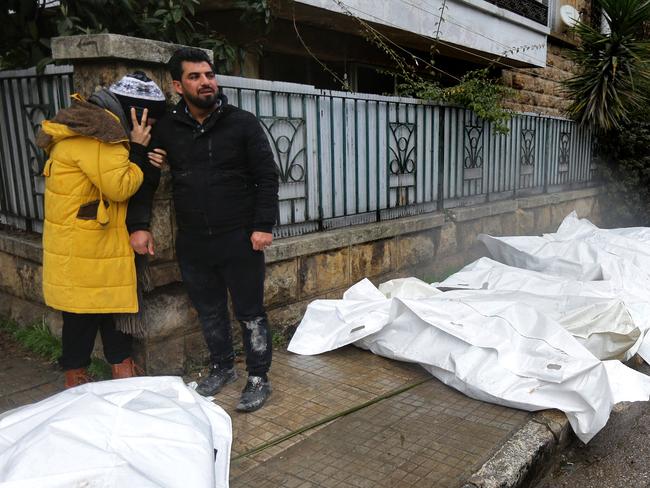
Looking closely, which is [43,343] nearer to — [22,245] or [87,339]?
[22,245]

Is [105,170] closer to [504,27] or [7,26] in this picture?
[7,26]

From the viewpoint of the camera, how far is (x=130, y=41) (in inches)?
132

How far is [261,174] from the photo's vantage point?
328cm

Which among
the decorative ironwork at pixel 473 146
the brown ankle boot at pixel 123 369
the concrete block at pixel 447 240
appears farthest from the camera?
the decorative ironwork at pixel 473 146

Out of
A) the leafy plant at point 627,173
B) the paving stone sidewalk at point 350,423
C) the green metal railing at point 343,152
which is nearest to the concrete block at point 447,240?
the green metal railing at point 343,152

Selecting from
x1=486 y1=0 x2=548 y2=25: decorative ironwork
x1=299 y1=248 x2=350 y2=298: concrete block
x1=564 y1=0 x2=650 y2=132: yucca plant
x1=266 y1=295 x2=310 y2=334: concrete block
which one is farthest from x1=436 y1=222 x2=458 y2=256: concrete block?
x1=564 y1=0 x2=650 y2=132: yucca plant

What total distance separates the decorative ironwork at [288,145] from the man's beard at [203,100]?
1.05m

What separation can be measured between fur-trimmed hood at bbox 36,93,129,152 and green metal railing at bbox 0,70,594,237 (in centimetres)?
93

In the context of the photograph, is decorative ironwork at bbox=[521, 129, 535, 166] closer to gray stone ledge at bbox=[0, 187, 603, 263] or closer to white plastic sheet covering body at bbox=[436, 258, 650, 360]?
gray stone ledge at bbox=[0, 187, 603, 263]

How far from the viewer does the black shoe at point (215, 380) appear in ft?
11.7

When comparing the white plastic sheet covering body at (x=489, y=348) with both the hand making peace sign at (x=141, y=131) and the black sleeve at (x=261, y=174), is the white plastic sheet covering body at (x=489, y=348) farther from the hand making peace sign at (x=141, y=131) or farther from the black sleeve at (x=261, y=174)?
the hand making peace sign at (x=141, y=131)

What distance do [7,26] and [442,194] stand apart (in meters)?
4.34

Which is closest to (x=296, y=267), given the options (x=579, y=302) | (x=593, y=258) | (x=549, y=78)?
(x=579, y=302)

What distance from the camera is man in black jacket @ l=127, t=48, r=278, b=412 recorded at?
325 centimetres
